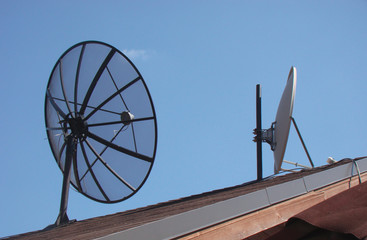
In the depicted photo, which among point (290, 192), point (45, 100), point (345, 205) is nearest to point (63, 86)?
point (45, 100)

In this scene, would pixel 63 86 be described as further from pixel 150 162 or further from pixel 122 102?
pixel 150 162

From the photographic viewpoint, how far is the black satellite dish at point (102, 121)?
623cm

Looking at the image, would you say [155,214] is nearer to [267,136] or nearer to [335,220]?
[335,220]

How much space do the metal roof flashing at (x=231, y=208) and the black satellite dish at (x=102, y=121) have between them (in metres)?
3.36

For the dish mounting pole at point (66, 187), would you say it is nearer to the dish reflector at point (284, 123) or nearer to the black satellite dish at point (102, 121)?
the black satellite dish at point (102, 121)

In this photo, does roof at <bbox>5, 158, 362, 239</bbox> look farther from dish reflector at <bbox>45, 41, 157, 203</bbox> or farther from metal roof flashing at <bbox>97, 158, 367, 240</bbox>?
dish reflector at <bbox>45, 41, 157, 203</bbox>

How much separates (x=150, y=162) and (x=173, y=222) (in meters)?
4.15

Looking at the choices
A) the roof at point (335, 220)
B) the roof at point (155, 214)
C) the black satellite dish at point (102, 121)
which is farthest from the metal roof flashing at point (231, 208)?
the black satellite dish at point (102, 121)

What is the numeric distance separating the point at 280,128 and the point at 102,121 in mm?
3014

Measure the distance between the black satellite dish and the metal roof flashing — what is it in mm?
3355

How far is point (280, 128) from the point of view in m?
6.50

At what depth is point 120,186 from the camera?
6547mm

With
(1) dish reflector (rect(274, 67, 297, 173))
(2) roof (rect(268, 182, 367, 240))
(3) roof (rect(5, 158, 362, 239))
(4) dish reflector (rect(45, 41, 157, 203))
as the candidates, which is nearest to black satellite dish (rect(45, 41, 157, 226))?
(4) dish reflector (rect(45, 41, 157, 203))

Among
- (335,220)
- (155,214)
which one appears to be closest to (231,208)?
(335,220)
